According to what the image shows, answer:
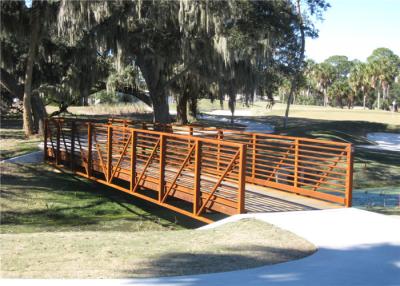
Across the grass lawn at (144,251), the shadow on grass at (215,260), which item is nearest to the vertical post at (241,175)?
the grass lawn at (144,251)

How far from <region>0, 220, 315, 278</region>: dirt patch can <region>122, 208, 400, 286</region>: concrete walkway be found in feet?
0.74

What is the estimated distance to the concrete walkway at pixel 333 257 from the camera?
5.28m

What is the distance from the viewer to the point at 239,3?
1983cm

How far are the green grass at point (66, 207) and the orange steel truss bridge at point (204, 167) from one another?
53 cm

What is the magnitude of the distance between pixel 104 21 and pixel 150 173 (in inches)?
415

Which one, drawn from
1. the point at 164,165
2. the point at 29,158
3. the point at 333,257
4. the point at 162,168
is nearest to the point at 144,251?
the point at 333,257

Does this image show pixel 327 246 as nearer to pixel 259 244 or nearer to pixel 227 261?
pixel 259 244

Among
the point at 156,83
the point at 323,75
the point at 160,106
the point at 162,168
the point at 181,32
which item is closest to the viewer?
the point at 162,168

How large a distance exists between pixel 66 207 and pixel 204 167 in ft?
13.7

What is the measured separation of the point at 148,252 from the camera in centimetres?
631

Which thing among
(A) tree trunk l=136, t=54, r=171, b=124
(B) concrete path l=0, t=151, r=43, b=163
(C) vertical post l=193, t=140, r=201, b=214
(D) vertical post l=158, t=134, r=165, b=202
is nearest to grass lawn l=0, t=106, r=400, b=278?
(C) vertical post l=193, t=140, r=201, b=214

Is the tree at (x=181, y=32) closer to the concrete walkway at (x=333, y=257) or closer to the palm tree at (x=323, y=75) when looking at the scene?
the concrete walkway at (x=333, y=257)

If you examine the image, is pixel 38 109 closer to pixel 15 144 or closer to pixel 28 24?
pixel 15 144

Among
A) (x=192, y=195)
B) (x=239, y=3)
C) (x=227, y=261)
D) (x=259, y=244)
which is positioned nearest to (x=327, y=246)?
(x=259, y=244)
